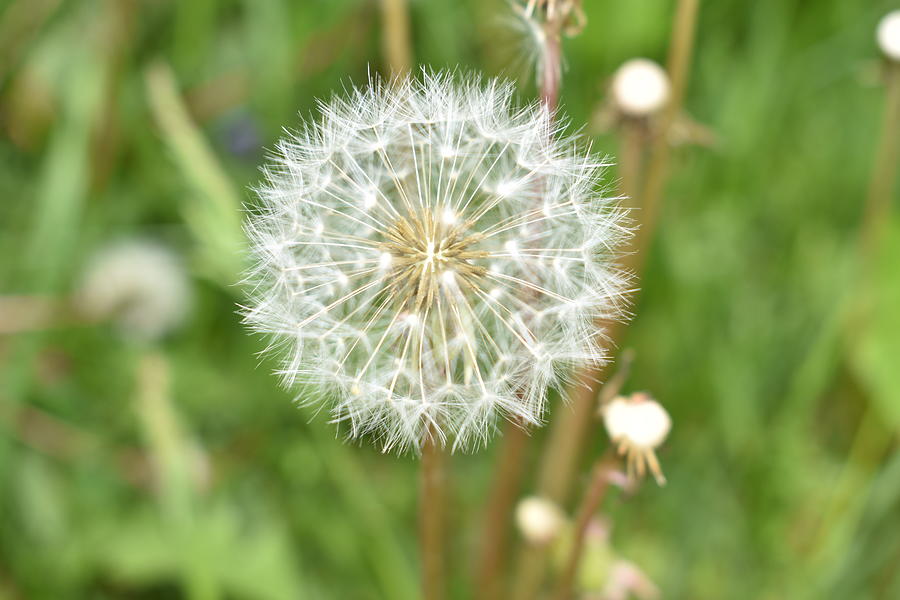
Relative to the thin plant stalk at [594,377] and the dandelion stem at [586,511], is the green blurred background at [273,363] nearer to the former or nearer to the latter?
the thin plant stalk at [594,377]

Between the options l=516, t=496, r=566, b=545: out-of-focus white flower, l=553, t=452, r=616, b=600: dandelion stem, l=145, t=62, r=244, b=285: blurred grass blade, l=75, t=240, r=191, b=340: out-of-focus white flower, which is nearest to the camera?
l=553, t=452, r=616, b=600: dandelion stem

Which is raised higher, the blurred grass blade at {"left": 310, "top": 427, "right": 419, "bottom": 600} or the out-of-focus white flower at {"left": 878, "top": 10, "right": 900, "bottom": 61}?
the out-of-focus white flower at {"left": 878, "top": 10, "right": 900, "bottom": 61}

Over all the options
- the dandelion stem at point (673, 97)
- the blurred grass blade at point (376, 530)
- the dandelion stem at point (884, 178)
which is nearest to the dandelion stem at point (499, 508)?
the blurred grass blade at point (376, 530)

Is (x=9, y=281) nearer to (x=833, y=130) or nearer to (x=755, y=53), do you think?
(x=755, y=53)

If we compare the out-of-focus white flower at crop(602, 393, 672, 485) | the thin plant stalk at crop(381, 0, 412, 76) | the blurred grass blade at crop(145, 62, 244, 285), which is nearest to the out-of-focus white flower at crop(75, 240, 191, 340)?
the blurred grass blade at crop(145, 62, 244, 285)

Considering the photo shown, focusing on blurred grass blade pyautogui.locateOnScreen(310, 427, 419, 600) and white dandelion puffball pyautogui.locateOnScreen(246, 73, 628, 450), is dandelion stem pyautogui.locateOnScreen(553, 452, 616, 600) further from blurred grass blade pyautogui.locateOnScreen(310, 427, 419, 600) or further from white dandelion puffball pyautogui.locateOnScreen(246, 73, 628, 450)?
blurred grass blade pyautogui.locateOnScreen(310, 427, 419, 600)

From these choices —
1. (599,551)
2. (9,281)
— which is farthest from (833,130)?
(9,281)

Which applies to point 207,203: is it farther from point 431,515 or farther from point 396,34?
point 431,515
